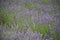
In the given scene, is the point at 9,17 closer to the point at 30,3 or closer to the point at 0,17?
the point at 0,17

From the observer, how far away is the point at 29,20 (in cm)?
181

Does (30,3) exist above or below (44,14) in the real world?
above

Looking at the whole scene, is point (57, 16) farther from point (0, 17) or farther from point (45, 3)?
point (0, 17)

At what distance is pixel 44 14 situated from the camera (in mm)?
1846

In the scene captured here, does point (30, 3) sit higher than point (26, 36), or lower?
higher

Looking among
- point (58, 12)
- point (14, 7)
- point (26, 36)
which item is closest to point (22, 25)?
point (26, 36)

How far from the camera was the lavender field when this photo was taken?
1.77m

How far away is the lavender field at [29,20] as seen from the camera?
177cm

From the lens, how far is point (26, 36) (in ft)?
5.80

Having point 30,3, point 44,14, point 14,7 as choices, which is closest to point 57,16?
point 44,14

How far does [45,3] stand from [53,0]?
124 millimetres

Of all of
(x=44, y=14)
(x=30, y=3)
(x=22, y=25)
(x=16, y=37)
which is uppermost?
(x=30, y=3)

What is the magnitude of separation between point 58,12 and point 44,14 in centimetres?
20

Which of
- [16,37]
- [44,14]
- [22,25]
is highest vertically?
[44,14]
